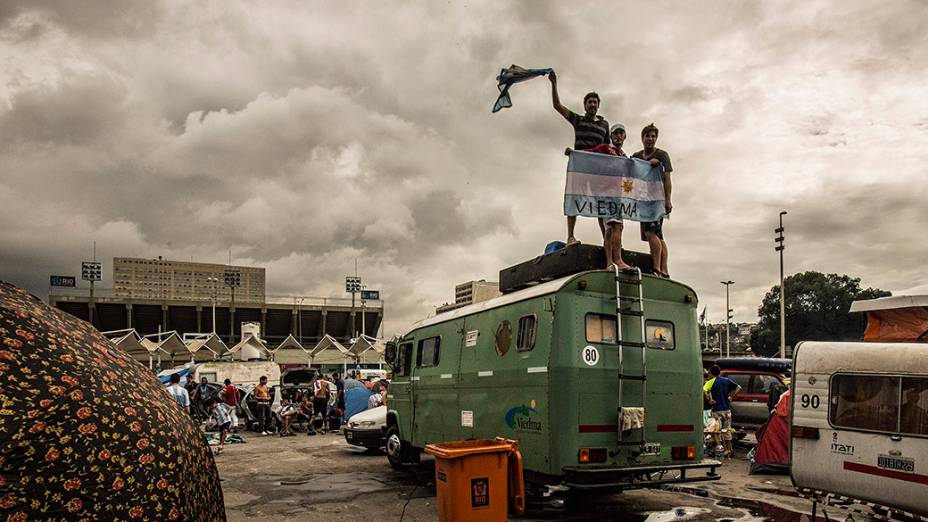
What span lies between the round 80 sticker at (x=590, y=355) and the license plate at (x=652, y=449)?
1.27m

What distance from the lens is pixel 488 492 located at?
23.4ft

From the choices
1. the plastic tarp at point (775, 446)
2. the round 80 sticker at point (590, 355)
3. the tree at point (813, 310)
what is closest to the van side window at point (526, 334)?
the round 80 sticker at point (590, 355)

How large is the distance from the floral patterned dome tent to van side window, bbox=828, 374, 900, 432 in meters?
6.80

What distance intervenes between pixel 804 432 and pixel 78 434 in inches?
300

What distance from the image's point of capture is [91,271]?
100 metres

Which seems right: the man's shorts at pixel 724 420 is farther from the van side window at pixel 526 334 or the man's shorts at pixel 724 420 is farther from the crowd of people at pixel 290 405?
the crowd of people at pixel 290 405

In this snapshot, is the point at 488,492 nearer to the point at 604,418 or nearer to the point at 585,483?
the point at 585,483

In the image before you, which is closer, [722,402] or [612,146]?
[612,146]

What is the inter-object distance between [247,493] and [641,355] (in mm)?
6398

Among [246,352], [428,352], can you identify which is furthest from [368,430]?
[246,352]

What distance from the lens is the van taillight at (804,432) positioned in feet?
25.2

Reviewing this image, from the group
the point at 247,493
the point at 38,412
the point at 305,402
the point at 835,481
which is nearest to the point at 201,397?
the point at 305,402

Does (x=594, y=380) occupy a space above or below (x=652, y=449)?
above

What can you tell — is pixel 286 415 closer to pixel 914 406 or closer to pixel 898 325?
pixel 898 325
